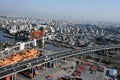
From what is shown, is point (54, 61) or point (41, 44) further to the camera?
point (41, 44)

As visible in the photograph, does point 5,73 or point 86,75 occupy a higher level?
point 5,73

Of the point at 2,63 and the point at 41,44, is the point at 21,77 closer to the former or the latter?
the point at 2,63

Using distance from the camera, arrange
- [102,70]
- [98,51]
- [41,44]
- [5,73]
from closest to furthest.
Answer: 1. [5,73]
2. [102,70]
3. [98,51]
4. [41,44]

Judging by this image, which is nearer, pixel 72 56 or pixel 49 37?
pixel 72 56

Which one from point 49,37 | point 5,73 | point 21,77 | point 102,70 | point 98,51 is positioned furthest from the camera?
point 49,37

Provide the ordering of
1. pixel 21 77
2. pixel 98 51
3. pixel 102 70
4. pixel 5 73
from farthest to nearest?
pixel 98 51
pixel 102 70
pixel 21 77
pixel 5 73

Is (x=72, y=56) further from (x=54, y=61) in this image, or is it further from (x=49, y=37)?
(x=49, y=37)

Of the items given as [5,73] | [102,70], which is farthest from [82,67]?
[5,73]

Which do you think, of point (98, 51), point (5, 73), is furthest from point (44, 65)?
point (98, 51)

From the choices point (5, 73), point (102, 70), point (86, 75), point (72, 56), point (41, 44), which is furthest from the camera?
point (41, 44)
